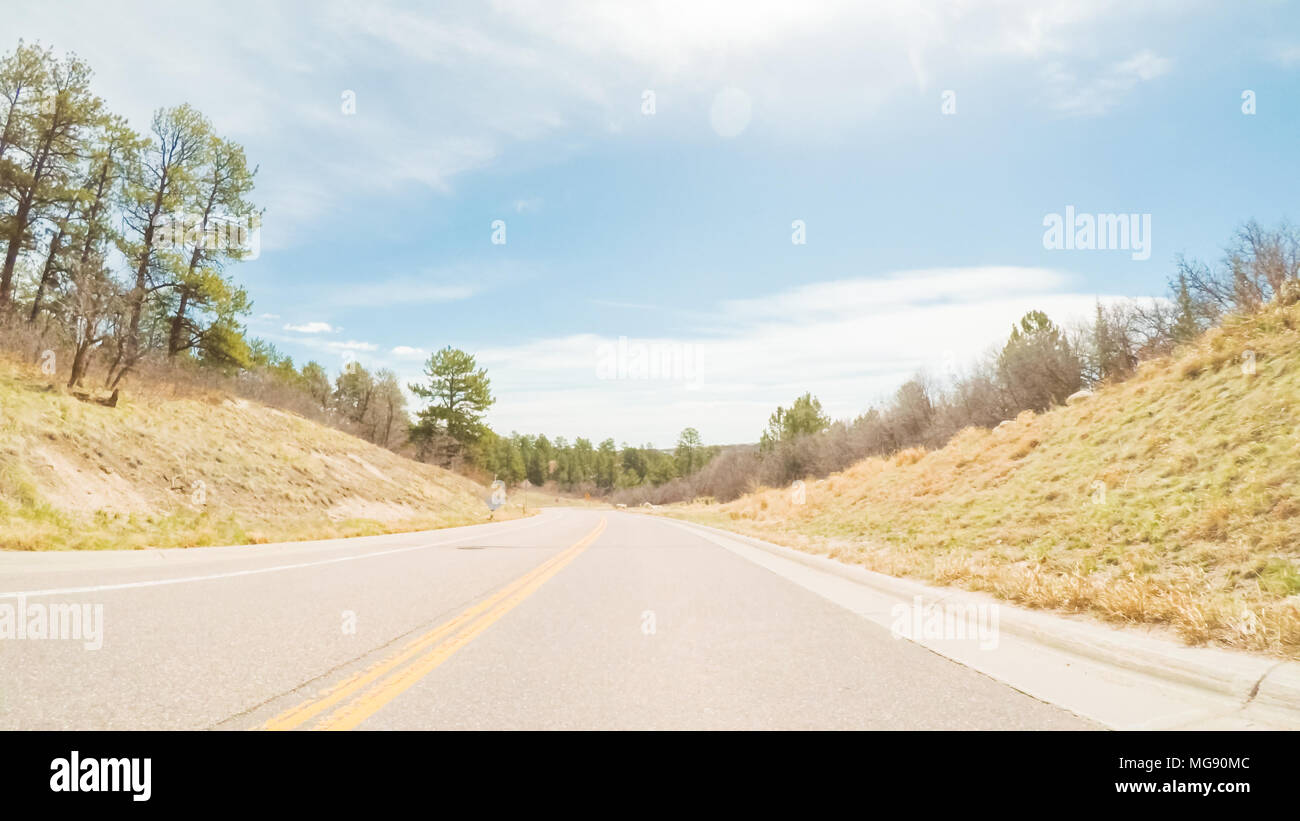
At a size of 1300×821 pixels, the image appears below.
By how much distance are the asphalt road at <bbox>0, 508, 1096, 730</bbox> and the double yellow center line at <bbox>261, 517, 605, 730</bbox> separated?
0.02 meters

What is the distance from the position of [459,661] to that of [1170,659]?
5211 mm

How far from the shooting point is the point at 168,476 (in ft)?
78.8

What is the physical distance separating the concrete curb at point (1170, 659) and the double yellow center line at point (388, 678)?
5191mm

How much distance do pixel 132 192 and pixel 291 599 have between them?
3309 centimetres

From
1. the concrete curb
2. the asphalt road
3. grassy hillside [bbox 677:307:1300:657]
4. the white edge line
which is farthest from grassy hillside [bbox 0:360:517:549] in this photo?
grassy hillside [bbox 677:307:1300:657]

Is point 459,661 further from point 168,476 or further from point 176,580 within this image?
point 168,476

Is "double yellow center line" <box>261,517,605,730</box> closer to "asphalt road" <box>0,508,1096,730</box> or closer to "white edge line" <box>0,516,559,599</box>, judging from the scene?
"asphalt road" <box>0,508,1096,730</box>

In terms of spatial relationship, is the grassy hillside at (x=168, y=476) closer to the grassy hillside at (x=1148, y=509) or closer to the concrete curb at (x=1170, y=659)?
the concrete curb at (x=1170, y=659)

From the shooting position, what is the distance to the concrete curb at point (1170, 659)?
435 cm

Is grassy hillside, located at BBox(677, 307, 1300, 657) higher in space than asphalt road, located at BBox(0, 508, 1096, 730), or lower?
higher

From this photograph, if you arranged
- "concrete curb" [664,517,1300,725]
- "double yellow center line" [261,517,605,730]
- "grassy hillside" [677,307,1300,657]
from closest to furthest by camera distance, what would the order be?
1. "double yellow center line" [261,517,605,730]
2. "concrete curb" [664,517,1300,725]
3. "grassy hillside" [677,307,1300,657]

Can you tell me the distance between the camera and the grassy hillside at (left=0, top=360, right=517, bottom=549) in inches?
664
